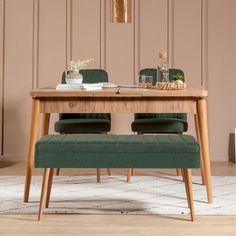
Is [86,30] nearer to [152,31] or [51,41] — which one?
[51,41]

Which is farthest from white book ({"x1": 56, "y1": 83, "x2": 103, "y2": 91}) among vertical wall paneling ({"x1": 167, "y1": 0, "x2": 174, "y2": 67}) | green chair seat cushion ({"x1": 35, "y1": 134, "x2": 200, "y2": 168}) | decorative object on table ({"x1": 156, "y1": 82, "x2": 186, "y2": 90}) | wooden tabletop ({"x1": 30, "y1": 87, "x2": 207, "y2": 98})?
vertical wall paneling ({"x1": 167, "y1": 0, "x2": 174, "y2": 67})

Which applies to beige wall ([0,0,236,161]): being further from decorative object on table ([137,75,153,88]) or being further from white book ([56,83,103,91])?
white book ([56,83,103,91])

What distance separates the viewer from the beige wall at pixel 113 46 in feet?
18.1

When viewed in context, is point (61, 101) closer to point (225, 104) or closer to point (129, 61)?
point (129, 61)

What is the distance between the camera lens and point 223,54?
5.55 m

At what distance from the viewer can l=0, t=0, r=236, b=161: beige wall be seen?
5531 millimetres

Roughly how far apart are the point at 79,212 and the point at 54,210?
16 centimetres

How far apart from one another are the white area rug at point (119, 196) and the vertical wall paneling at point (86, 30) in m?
1.61

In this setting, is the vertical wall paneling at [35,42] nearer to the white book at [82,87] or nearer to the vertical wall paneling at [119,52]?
the vertical wall paneling at [119,52]

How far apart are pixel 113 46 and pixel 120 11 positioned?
1.93m

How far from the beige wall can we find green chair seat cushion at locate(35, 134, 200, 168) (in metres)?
2.79

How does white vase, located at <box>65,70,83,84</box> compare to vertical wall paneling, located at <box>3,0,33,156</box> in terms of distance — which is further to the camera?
vertical wall paneling, located at <box>3,0,33,156</box>

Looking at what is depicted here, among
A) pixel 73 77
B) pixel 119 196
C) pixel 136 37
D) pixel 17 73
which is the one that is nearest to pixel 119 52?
pixel 136 37

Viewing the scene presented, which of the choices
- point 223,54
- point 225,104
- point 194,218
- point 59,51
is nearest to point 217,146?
point 225,104
